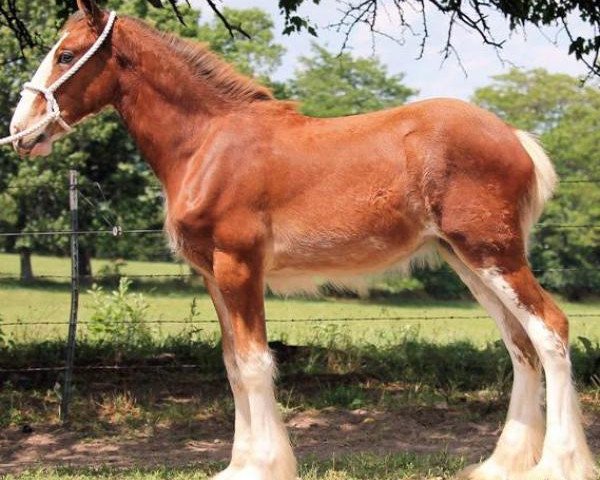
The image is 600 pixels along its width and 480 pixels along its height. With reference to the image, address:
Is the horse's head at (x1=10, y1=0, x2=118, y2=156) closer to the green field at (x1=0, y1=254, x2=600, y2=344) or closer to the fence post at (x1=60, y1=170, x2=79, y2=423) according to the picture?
the fence post at (x1=60, y1=170, x2=79, y2=423)

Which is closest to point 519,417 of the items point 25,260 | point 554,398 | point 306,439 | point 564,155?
point 554,398

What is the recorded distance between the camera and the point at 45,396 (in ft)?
27.1

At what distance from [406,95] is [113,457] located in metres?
31.4

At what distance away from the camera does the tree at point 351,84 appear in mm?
35156

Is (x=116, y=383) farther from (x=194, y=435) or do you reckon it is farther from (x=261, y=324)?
(x=261, y=324)

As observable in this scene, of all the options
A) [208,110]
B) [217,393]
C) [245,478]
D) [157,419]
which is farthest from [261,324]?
[217,393]

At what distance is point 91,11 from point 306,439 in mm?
3557

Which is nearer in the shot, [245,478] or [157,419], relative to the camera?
[245,478]

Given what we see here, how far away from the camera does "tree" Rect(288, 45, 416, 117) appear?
35.2 metres

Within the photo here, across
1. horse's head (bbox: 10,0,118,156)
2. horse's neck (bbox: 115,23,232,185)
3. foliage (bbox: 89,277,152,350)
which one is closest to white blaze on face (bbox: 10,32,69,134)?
horse's head (bbox: 10,0,118,156)

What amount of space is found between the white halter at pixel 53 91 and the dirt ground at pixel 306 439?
232 centimetres

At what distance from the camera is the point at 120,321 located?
1006 cm

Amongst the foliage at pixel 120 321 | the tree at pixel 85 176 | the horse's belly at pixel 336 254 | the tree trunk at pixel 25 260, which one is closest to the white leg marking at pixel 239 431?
the horse's belly at pixel 336 254

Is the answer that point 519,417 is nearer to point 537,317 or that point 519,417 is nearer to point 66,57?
point 537,317
